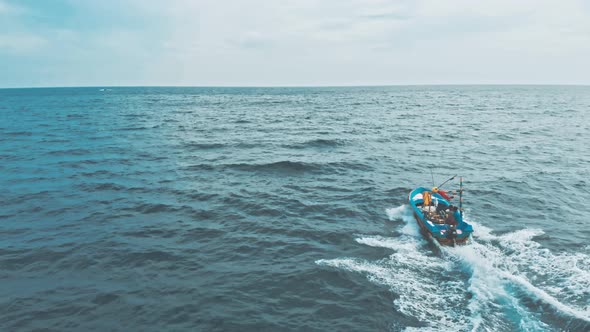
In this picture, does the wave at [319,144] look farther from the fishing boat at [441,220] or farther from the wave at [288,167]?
the fishing boat at [441,220]

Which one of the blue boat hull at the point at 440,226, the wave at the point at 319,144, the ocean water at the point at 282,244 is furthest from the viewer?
the wave at the point at 319,144

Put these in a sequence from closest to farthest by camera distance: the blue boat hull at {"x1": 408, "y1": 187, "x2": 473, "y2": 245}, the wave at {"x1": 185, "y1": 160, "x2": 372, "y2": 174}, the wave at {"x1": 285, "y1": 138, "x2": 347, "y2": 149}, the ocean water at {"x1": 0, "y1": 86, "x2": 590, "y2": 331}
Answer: the ocean water at {"x1": 0, "y1": 86, "x2": 590, "y2": 331}
the blue boat hull at {"x1": 408, "y1": 187, "x2": 473, "y2": 245}
the wave at {"x1": 185, "y1": 160, "x2": 372, "y2": 174}
the wave at {"x1": 285, "y1": 138, "x2": 347, "y2": 149}

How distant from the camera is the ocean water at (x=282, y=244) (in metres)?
12.9

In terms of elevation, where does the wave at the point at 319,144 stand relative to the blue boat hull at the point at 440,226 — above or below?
above

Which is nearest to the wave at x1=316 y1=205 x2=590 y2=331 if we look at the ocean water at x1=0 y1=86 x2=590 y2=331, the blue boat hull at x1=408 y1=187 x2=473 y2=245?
the ocean water at x1=0 y1=86 x2=590 y2=331

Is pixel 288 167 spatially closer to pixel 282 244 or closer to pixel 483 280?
pixel 282 244

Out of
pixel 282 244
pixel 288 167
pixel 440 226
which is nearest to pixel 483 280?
pixel 440 226

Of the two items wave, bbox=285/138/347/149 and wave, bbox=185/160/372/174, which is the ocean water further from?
wave, bbox=285/138/347/149

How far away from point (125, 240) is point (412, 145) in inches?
1473

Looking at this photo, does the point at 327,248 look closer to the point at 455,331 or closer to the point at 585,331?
the point at 455,331

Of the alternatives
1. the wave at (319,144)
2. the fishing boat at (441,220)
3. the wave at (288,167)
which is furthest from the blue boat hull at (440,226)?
the wave at (319,144)

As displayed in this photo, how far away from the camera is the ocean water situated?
12906 millimetres

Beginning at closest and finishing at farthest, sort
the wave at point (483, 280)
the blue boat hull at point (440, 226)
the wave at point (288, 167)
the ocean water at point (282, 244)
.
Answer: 1. the wave at point (483, 280)
2. the ocean water at point (282, 244)
3. the blue boat hull at point (440, 226)
4. the wave at point (288, 167)

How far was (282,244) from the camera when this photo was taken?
61.0 ft
